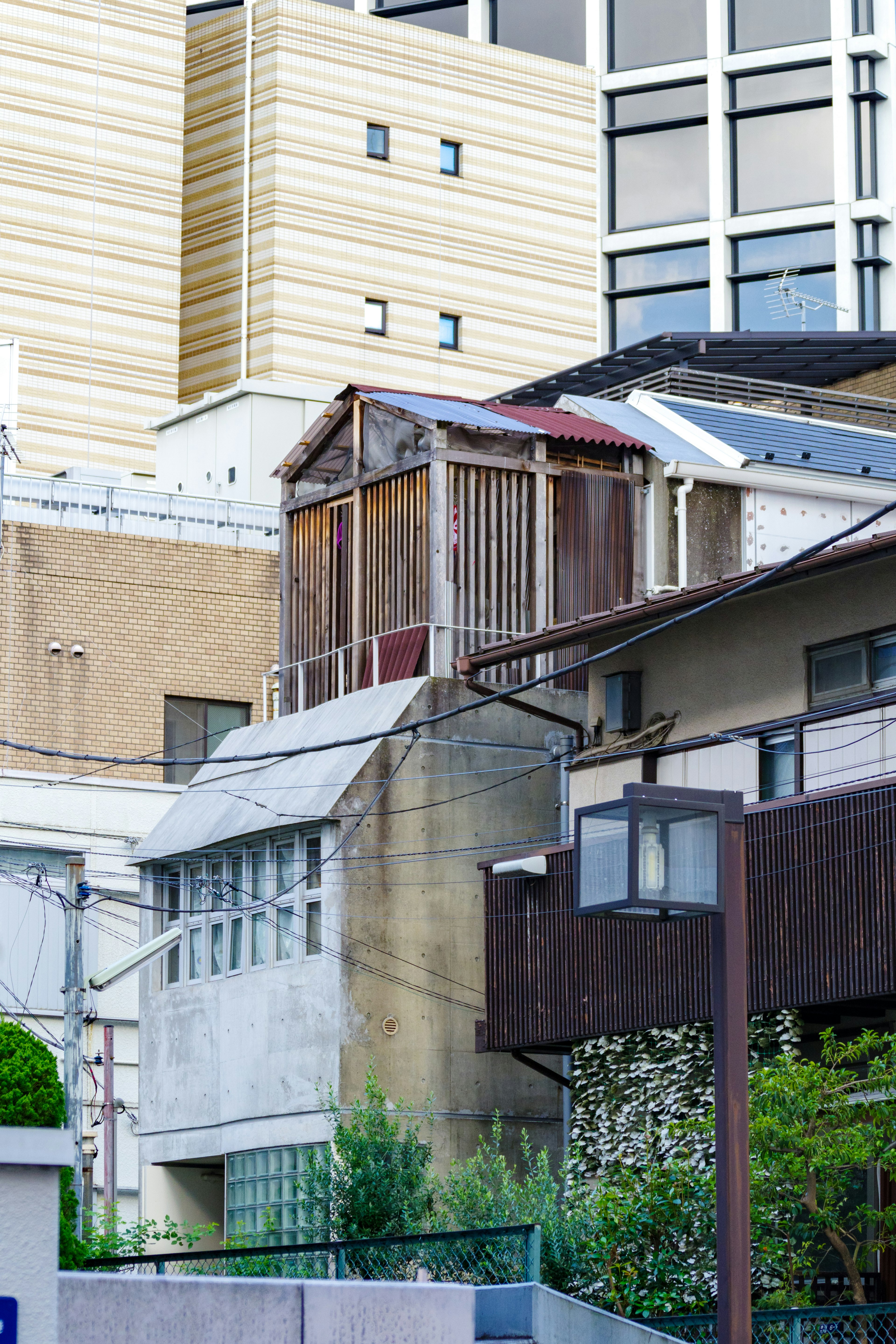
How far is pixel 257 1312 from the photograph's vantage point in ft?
33.6

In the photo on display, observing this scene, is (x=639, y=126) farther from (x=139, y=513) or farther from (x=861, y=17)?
(x=139, y=513)

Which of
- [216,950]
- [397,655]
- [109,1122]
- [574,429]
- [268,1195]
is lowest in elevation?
[268,1195]

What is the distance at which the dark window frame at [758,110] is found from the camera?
7238 cm

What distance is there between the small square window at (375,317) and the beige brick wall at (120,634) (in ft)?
62.5

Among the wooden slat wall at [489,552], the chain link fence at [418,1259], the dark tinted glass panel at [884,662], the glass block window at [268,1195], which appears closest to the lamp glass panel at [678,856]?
the chain link fence at [418,1259]

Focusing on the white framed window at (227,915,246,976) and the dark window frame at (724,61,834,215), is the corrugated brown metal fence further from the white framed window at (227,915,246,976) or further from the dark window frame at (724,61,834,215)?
the dark window frame at (724,61,834,215)

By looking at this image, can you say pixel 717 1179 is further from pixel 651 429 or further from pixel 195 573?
pixel 195 573

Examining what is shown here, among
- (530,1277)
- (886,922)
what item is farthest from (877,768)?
(530,1277)

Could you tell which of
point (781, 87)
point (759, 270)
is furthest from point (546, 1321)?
point (781, 87)

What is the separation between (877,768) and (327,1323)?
10628mm

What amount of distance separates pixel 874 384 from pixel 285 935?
51.9ft

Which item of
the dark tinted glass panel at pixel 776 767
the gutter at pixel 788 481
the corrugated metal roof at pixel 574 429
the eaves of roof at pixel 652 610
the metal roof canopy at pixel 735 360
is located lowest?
the dark tinted glass panel at pixel 776 767

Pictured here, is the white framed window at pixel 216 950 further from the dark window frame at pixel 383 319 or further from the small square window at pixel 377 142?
the small square window at pixel 377 142

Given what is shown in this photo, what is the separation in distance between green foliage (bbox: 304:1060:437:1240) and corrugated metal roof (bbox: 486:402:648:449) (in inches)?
364
